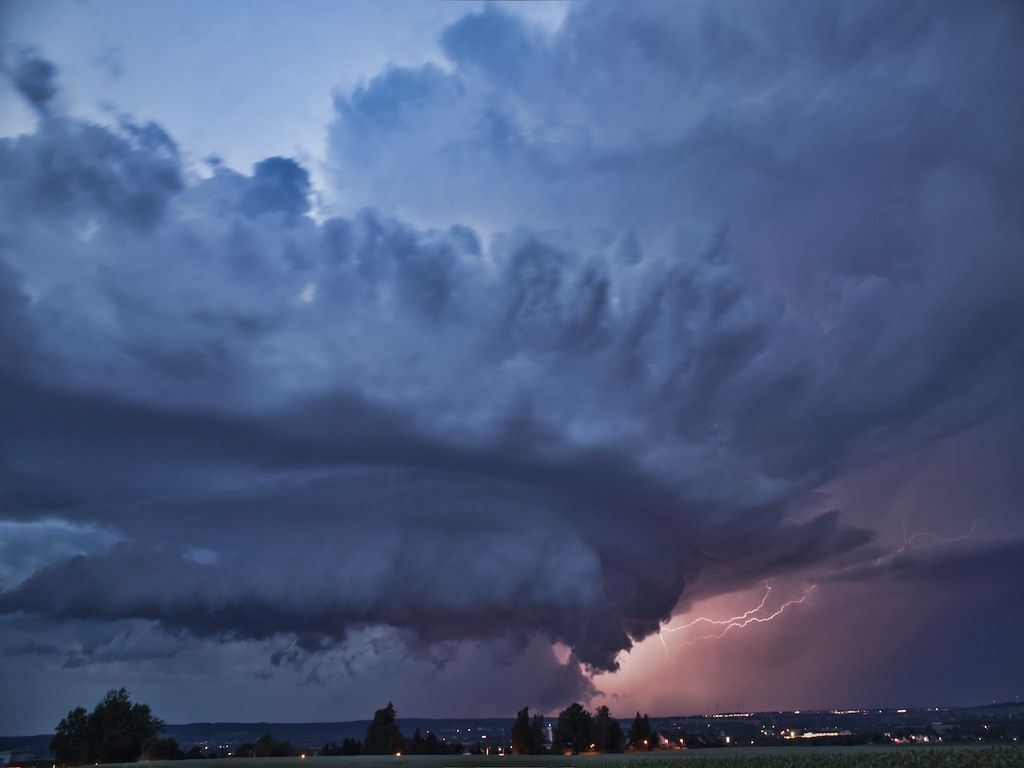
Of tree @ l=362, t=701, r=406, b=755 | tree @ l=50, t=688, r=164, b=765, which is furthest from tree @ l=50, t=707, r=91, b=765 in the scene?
tree @ l=362, t=701, r=406, b=755

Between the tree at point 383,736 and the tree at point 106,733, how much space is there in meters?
50.6

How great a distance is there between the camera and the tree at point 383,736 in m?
194

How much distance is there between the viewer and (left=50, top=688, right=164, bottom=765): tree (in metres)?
177

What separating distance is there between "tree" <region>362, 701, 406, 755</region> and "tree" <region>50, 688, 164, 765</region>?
1993 inches

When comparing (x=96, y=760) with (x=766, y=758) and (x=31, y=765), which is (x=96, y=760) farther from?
(x=766, y=758)

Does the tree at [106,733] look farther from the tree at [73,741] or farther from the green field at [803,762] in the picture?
the green field at [803,762]

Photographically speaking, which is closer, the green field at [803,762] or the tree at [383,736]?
the green field at [803,762]

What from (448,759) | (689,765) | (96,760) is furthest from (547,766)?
(96,760)

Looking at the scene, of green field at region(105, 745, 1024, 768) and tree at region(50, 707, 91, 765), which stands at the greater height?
tree at region(50, 707, 91, 765)

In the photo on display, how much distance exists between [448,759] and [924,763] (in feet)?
327

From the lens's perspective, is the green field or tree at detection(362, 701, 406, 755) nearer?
the green field

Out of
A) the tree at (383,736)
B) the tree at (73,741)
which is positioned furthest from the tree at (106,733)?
the tree at (383,736)

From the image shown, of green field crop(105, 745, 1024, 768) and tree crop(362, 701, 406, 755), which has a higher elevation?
tree crop(362, 701, 406, 755)

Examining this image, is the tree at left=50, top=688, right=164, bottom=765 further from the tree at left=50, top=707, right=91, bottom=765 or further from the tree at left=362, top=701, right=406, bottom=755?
the tree at left=362, top=701, right=406, bottom=755
